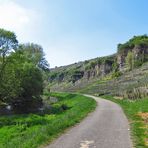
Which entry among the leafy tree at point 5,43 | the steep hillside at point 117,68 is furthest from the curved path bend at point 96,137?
the steep hillside at point 117,68

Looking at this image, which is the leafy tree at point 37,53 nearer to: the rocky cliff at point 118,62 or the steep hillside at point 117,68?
the steep hillside at point 117,68

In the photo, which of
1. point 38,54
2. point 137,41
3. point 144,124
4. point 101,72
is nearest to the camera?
point 144,124

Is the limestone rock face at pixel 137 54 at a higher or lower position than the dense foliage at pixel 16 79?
higher

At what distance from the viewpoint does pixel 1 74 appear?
51219mm

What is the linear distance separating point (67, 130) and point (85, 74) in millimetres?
144184

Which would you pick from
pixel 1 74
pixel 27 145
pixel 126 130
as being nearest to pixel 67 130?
pixel 126 130

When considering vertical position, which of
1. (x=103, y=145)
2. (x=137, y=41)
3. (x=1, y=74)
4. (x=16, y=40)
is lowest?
(x=103, y=145)

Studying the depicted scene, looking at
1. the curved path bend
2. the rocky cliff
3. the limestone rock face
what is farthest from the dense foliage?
the limestone rock face

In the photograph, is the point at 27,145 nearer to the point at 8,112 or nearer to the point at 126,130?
the point at 126,130

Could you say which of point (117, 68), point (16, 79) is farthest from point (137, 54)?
point (16, 79)

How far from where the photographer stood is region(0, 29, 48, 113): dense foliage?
52.0m

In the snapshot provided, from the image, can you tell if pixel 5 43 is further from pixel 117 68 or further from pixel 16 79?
pixel 117 68

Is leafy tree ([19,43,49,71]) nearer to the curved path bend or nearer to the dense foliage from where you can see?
the dense foliage

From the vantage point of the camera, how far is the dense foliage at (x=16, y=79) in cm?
5197
